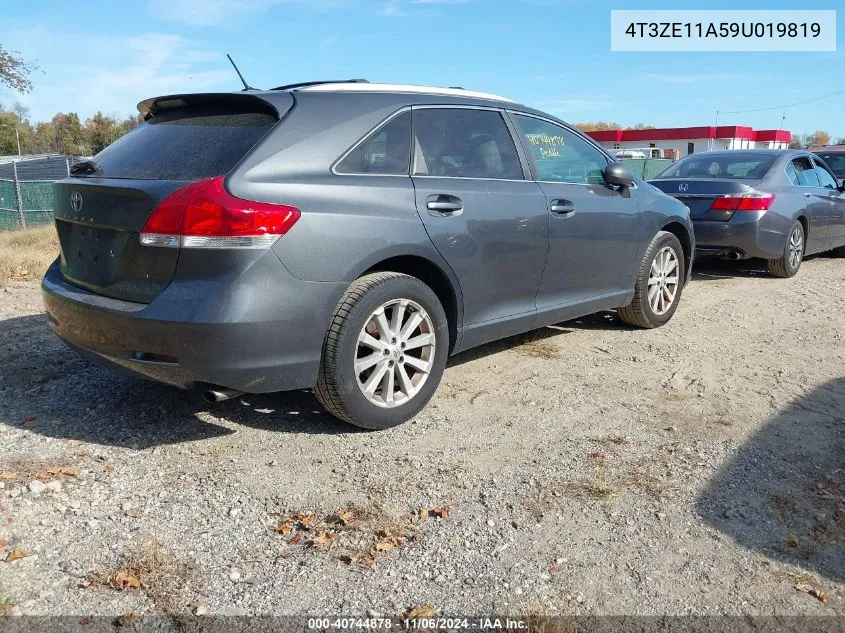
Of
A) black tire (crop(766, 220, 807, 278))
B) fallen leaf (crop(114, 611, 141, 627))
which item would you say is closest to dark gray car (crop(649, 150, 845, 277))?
black tire (crop(766, 220, 807, 278))

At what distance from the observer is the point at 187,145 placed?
3.60 metres

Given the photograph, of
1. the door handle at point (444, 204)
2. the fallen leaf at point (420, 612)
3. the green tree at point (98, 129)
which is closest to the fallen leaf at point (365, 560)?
the fallen leaf at point (420, 612)

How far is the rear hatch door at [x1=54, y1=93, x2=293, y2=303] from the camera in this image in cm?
336

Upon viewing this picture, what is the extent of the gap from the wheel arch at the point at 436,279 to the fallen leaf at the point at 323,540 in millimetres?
1364

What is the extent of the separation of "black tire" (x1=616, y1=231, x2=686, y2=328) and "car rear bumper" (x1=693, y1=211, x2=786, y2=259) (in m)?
2.17

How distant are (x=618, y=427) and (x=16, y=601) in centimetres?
286

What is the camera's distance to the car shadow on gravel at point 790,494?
2811mm

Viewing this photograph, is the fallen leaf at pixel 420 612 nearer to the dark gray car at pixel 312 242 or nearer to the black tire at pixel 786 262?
the dark gray car at pixel 312 242

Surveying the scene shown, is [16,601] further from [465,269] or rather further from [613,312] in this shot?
[613,312]

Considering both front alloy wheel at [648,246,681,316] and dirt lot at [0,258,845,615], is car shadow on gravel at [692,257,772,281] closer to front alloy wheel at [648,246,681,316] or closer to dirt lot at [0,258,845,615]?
front alloy wheel at [648,246,681,316]

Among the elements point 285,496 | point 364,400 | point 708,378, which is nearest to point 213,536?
point 285,496

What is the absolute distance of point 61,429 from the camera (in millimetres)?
3877

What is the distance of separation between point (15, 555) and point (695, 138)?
59381mm

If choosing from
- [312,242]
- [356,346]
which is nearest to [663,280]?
[356,346]
